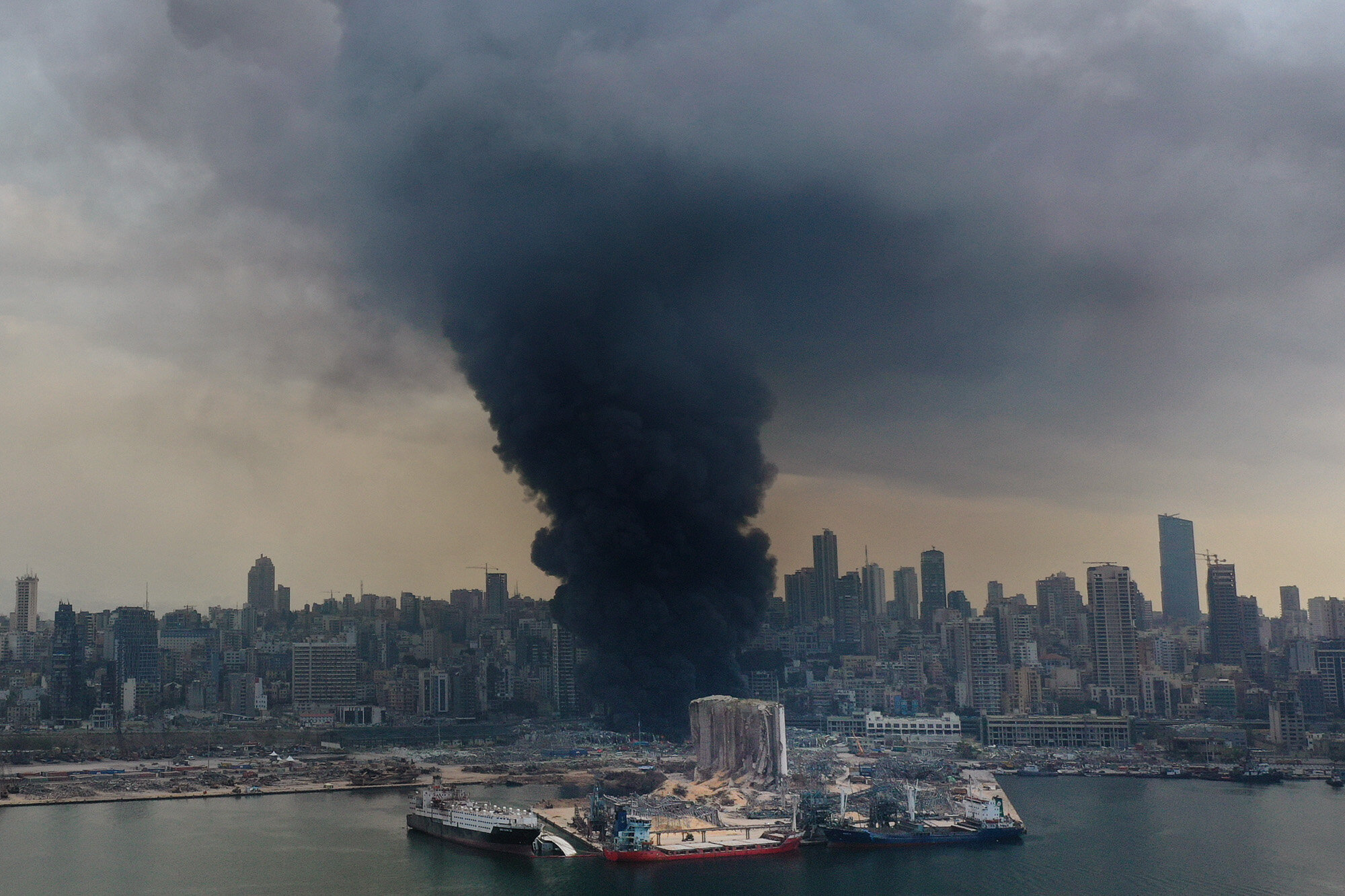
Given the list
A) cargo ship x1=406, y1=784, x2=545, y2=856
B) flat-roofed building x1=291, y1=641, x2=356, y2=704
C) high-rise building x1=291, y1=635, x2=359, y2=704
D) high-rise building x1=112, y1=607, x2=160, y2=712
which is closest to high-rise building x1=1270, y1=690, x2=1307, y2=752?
cargo ship x1=406, y1=784, x2=545, y2=856

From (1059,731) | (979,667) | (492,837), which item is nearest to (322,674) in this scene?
(979,667)

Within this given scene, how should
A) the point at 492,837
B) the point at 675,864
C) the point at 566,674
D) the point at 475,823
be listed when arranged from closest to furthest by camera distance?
the point at 675,864 → the point at 492,837 → the point at 475,823 → the point at 566,674

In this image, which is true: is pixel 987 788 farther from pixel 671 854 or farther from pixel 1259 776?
pixel 671 854

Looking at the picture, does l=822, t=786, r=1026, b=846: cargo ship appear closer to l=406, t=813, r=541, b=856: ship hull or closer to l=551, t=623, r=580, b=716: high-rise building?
l=406, t=813, r=541, b=856: ship hull

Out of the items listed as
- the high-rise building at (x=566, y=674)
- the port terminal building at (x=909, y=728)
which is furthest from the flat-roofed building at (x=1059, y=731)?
the high-rise building at (x=566, y=674)

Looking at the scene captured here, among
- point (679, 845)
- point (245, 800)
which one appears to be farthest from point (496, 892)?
point (245, 800)

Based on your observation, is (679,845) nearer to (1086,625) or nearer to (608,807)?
(608,807)
